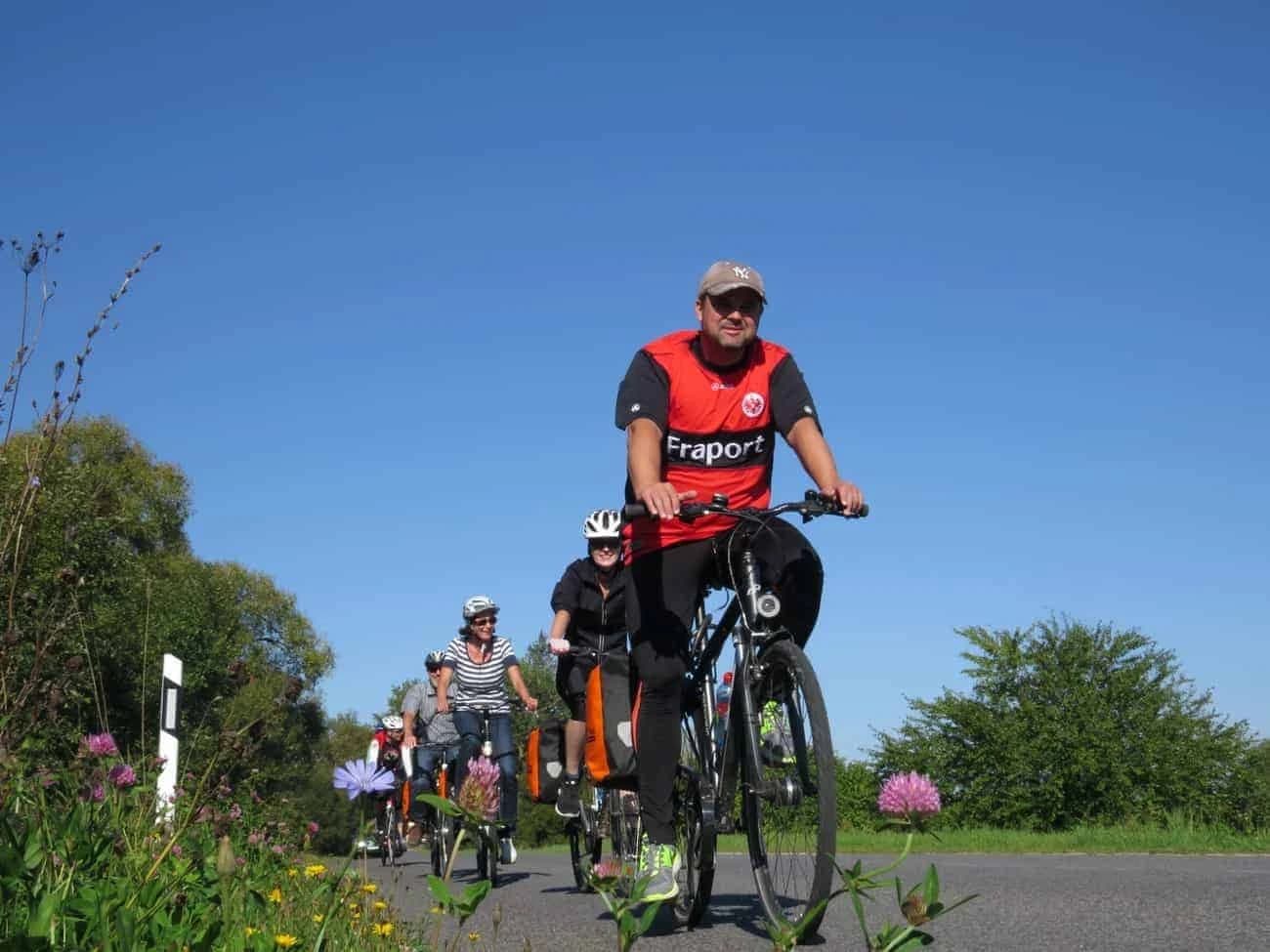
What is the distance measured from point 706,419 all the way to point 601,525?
315 cm

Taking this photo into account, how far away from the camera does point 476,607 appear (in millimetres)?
11328

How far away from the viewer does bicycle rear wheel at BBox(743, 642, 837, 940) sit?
4551mm

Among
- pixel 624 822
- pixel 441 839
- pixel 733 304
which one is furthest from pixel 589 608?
pixel 733 304

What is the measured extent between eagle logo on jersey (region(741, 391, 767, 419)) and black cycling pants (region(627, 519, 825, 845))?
51 centimetres

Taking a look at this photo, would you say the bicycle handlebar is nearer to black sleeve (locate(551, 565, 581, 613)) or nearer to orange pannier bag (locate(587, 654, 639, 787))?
orange pannier bag (locate(587, 654, 639, 787))

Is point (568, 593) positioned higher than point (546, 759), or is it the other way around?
point (568, 593)

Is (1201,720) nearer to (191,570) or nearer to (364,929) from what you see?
(364,929)

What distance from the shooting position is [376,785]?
136 inches

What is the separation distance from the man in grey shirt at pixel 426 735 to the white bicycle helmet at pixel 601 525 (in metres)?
3.92

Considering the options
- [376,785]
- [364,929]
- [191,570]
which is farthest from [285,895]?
[191,570]

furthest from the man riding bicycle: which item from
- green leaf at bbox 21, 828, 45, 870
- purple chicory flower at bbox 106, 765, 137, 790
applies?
green leaf at bbox 21, 828, 45, 870

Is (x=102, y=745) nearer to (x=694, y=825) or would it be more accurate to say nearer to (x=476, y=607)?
(x=694, y=825)

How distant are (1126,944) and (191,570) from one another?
48.0 meters

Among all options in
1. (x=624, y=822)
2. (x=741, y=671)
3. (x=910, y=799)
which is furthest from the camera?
(x=624, y=822)
